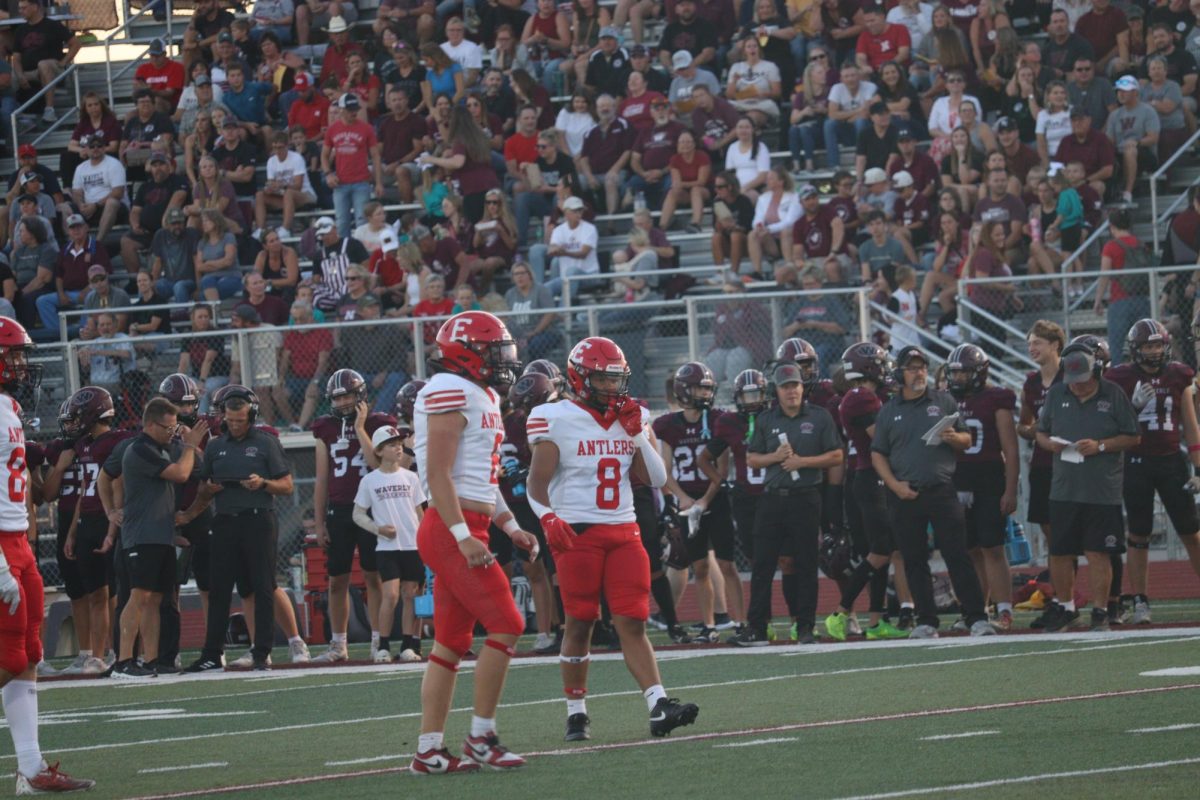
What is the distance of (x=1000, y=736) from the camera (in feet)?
24.0

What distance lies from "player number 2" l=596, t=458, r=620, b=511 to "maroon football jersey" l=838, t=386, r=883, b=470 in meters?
5.06

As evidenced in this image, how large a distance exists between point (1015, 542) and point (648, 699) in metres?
8.23

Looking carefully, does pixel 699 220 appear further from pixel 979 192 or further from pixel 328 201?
pixel 328 201

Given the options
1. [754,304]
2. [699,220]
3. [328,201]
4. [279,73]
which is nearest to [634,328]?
[754,304]

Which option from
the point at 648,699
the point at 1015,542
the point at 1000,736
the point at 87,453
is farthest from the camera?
the point at 1015,542

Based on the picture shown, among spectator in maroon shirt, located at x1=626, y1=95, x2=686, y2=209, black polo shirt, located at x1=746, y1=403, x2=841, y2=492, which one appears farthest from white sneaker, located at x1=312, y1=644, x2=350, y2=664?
spectator in maroon shirt, located at x1=626, y1=95, x2=686, y2=209

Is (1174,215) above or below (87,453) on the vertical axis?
above

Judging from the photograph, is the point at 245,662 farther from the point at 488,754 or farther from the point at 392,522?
the point at 488,754

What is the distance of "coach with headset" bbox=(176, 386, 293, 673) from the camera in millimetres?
12859

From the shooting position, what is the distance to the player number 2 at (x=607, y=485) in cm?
816

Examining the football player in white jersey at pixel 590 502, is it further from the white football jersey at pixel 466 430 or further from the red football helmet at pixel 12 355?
the red football helmet at pixel 12 355

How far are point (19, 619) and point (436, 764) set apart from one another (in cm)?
163

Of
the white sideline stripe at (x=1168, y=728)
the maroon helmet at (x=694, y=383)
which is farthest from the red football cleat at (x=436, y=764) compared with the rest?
the maroon helmet at (x=694, y=383)

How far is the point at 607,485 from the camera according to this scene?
8.16 metres
